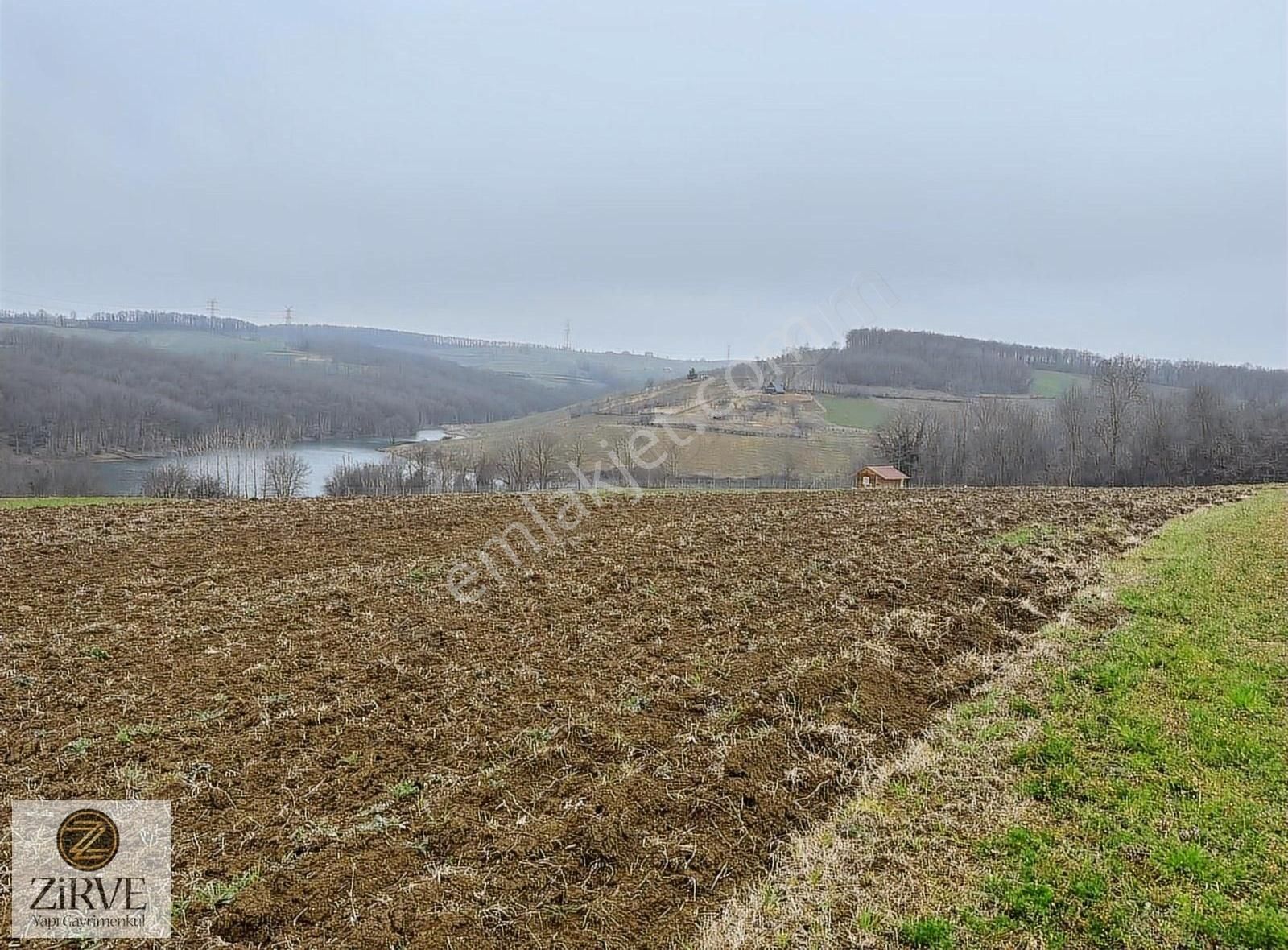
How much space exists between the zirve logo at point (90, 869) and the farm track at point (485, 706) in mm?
144

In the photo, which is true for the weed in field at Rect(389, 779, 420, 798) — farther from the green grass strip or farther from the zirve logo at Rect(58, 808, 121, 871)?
the green grass strip

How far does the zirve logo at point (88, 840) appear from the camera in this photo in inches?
168

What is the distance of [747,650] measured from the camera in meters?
7.82

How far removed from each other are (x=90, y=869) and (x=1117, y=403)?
68.0 metres

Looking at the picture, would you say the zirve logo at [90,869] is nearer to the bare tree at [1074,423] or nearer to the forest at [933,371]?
the bare tree at [1074,423]

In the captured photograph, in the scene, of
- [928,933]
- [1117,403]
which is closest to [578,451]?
[1117,403]

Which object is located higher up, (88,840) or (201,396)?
(201,396)

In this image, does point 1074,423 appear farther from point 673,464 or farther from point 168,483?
point 168,483

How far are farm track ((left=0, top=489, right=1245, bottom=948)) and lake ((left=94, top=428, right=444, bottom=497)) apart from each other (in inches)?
1817

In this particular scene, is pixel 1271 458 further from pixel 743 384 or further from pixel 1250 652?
pixel 1250 652

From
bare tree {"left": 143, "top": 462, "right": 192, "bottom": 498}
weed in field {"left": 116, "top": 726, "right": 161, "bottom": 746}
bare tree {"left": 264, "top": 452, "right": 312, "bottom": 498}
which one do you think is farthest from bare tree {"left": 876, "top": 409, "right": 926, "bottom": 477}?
bare tree {"left": 143, "top": 462, "right": 192, "bottom": 498}

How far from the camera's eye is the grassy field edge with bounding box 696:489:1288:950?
3557mm

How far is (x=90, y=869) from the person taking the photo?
13.8 ft

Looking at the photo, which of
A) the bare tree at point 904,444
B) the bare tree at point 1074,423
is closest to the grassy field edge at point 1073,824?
the bare tree at point 904,444
